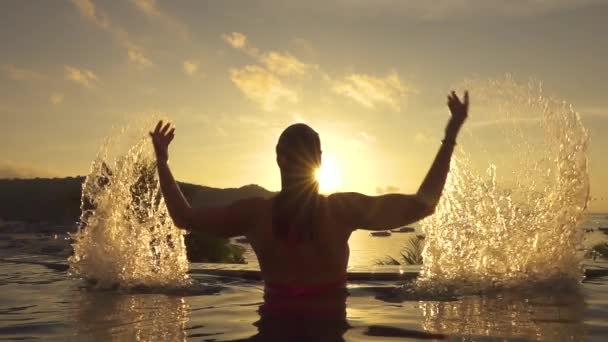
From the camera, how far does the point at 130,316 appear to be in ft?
18.5

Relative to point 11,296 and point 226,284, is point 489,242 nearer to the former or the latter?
point 226,284

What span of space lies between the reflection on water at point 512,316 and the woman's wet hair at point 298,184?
124cm

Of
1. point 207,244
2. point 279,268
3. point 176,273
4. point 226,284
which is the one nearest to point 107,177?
point 176,273

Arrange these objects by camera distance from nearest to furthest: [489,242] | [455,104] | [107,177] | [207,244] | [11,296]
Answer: [455,104] → [11,296] → [489,242] → [107,177] → [207,244]

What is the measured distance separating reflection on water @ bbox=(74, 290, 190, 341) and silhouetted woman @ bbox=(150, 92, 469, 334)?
851 millimetres

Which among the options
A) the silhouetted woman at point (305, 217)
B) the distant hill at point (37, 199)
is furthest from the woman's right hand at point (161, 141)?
the distant hill at point (37, 199)

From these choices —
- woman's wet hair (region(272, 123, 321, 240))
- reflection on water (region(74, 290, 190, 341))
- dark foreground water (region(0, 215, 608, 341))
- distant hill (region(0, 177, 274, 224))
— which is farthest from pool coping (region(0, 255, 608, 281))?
distant hill (region(0, 177, 274, 224))

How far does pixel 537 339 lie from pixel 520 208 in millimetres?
4293

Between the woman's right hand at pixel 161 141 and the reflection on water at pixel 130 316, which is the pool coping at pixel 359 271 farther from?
the woman's right hand at pixel 161 141

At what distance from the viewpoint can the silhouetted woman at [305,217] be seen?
16.0 feet

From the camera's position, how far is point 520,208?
8.42 m

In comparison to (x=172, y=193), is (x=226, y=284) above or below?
below

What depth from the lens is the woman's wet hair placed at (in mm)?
4891

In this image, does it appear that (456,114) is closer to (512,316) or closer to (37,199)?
(512,316)
